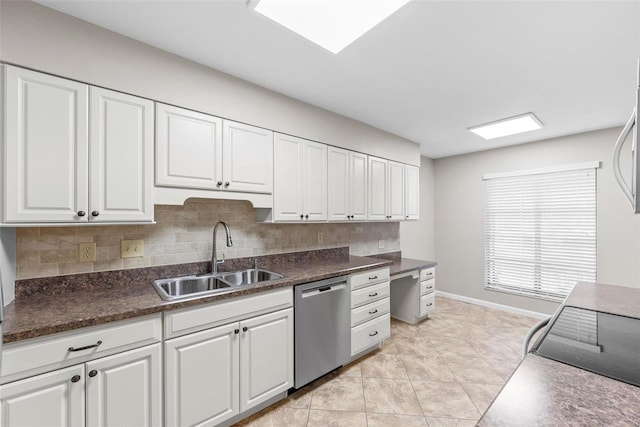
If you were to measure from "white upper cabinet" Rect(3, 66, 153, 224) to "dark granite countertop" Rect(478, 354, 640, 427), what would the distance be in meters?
1.93

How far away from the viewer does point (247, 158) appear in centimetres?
221

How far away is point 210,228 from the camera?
230 cm

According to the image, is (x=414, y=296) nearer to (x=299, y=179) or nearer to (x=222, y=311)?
(x=299, y=179)

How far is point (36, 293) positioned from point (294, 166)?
1901 millimetres

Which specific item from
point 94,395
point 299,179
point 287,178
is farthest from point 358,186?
point 94,395

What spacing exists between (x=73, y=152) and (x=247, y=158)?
41.0 inches

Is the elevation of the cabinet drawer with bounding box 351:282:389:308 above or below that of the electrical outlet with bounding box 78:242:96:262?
below

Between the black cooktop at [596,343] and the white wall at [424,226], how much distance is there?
316 cm

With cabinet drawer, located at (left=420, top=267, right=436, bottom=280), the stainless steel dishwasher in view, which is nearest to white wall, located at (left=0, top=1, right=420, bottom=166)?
the stainless steel dishwasher

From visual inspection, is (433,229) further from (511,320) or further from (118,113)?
(118,113)

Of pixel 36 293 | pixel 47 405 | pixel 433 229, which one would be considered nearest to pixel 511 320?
pixel 433 229

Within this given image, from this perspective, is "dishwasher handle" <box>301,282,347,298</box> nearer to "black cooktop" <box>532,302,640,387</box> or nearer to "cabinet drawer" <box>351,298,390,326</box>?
"cabinet drawer" <box>351,298,390,326</box>

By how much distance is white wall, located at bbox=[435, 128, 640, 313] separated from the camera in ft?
10.6

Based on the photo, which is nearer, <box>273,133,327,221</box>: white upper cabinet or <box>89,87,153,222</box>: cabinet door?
<box>89,87,153,222</box>: cabinet door
